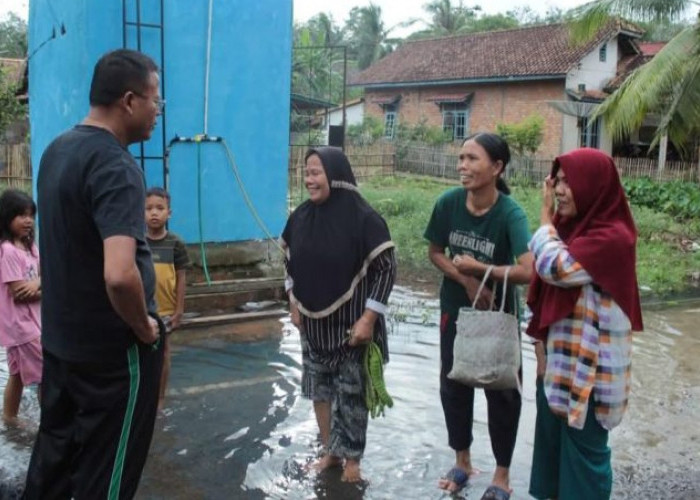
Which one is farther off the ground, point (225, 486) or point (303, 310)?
point (303, 310)

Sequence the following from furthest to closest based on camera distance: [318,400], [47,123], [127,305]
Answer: [47,123] → [318,400] → [127,305]

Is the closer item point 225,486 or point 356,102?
point 225,486

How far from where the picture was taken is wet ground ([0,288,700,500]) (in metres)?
3.85

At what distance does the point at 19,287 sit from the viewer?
4.18 m

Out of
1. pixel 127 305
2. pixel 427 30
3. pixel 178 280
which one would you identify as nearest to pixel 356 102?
pixel 427 30

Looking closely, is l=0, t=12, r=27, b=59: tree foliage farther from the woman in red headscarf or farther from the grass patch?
the woman in red headscarf

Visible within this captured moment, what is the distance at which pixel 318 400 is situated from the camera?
3.98 metres

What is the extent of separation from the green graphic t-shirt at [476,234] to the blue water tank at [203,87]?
4185mm

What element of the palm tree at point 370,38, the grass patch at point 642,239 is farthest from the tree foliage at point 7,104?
the palm tree at point 370,38

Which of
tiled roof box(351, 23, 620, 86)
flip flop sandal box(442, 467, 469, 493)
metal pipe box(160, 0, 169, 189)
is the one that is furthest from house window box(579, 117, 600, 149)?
flip flop sandal box(442, 467, 469, 493)

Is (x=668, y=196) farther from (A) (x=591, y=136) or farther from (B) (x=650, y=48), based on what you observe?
(B) (x=650, y=48)

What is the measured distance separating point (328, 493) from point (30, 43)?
777 centimetres

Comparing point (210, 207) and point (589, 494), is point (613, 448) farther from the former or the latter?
point (210, 207)

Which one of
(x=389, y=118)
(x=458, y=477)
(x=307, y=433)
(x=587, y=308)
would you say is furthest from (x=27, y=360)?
(x=389, y=118)
